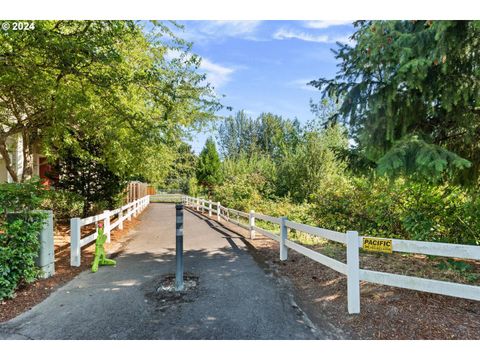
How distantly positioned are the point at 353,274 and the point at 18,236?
4.50 metres

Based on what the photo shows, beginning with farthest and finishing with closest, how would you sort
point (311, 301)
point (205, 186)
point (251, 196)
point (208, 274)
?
point (205, 186) < point (251, 196) < point (208, 274) < point (311, 301)

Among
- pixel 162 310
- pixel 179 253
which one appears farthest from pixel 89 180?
pixel 162 310

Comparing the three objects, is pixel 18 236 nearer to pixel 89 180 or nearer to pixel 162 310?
pixel 162 310

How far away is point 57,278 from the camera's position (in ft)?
16.2

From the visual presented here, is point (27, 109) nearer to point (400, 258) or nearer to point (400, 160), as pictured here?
point (400, 160)

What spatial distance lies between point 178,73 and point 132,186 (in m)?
12.6

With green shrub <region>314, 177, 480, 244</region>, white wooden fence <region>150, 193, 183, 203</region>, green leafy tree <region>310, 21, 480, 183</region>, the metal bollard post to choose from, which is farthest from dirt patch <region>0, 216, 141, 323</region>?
white wooden fence <region>150, 193, 183, 203</region>

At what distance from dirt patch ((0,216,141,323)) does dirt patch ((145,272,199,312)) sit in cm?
143

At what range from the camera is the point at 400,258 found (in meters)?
5.79

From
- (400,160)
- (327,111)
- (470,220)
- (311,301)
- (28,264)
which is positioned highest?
(327,111)

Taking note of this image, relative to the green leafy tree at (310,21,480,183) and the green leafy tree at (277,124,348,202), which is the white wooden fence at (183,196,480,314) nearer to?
the green leafy tree at (310,21,480,183)

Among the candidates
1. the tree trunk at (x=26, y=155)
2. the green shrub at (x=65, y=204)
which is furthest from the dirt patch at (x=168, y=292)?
the green shrub at (x=65, y=204)

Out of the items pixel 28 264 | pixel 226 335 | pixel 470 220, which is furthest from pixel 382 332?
pixel 28 264

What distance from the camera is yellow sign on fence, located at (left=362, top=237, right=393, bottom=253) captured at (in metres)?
3.58
